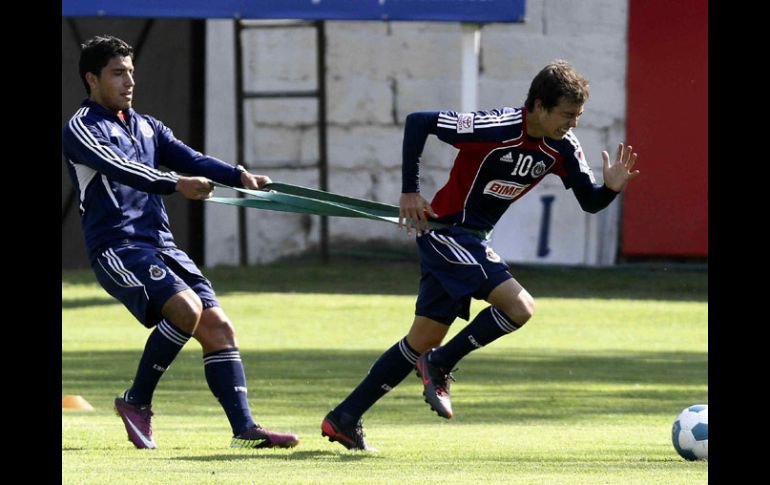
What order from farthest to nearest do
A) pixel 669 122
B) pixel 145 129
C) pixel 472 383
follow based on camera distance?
pixel 669 122 → pixel 472 383 → pixel 145 129

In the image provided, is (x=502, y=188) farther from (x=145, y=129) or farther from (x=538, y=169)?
(x=145, y=129)

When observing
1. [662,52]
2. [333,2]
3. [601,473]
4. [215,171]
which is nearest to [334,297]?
[333,2]

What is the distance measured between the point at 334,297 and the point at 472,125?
437 inches

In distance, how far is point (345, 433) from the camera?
7898 millimetres

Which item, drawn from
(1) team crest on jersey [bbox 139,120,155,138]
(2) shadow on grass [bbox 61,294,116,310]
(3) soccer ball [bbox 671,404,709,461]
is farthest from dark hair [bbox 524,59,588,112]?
(2) shadow on grass [bbox 61,294,116,310]

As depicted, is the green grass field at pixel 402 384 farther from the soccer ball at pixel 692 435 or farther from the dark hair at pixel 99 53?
the dark hair at pixel 99 53

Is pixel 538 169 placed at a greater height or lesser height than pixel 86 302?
greater

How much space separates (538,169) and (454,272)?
63 cm

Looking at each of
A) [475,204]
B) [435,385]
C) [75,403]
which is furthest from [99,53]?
[75,403]

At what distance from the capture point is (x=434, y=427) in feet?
30.8

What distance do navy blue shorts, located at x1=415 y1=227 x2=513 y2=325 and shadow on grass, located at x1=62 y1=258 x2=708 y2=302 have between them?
36.2 ft

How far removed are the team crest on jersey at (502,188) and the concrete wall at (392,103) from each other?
507 inches

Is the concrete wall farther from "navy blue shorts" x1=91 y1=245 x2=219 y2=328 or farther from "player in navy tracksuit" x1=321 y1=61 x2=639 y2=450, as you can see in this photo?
"navy blue shorts" x1=91 y1=245 x2=219 y2=328
